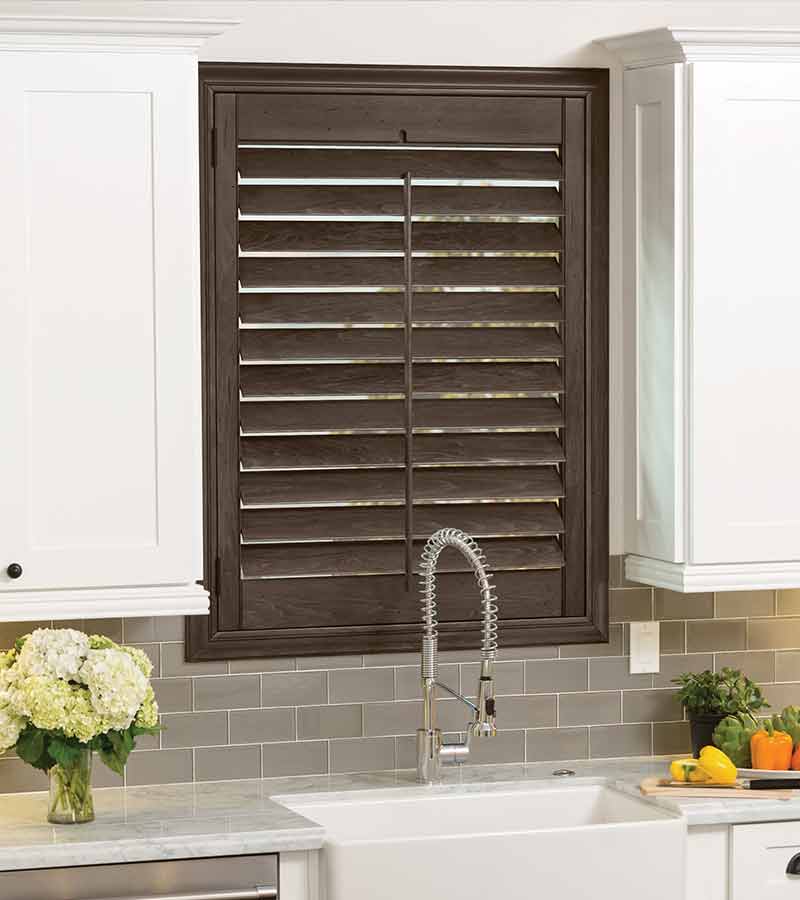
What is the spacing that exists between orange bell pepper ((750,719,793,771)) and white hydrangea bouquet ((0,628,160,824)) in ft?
4.20

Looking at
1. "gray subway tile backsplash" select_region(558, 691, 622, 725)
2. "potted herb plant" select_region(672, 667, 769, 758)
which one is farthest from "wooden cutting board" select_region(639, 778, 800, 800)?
"gray subway tile backsplash" select_region(558, 691, 622, 725)

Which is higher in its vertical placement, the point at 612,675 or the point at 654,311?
the point at 654,311

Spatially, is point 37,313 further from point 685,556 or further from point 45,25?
point 685,556

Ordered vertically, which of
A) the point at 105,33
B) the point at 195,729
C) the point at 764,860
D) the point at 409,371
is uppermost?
the point at 105,33

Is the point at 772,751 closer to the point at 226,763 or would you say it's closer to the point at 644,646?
the point at 644,646

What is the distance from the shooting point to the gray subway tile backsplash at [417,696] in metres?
3.20

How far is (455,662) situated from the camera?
332 cm

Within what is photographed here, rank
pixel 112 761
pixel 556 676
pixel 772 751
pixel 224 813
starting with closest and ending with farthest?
pixel 112 761 < pixel 224 813 < pixel 772 751 < pixel 556 676

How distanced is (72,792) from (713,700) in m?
1.41

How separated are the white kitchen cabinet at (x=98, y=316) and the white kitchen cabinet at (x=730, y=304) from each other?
3.32 feet

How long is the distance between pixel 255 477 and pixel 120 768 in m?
0.73

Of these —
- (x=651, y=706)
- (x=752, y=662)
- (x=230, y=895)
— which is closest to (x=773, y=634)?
(x=752, y=662)

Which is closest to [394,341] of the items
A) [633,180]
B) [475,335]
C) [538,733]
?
[475,335]

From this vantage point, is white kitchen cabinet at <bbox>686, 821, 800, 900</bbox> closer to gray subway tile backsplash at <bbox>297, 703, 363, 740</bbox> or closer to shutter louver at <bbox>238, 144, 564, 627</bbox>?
shutter louver at <bbox>238, 144, 564, 627</bbox>
